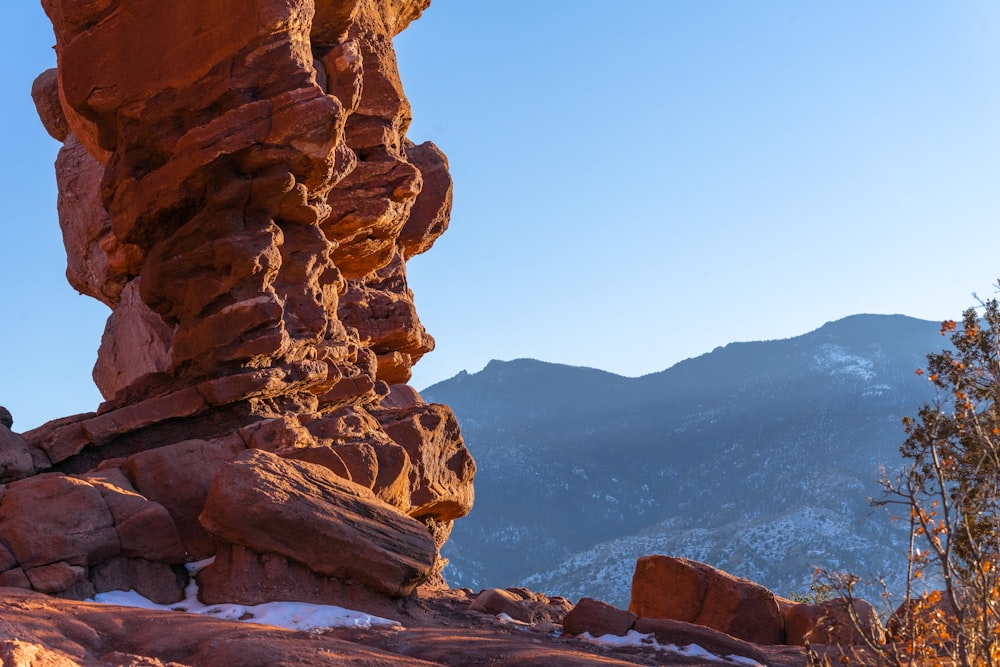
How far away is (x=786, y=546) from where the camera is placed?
81562 mm

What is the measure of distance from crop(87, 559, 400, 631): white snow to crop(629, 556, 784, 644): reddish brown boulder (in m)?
8.04

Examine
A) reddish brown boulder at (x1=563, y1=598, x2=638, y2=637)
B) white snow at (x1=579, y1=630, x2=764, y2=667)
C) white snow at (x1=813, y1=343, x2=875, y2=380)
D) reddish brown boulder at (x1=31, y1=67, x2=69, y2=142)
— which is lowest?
white snow at (x1=579, y1=630, x2=764, y2=667)

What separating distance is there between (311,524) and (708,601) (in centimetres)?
891

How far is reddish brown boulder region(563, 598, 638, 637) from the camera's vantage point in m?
16.0

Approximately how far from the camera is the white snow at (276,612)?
13672mm

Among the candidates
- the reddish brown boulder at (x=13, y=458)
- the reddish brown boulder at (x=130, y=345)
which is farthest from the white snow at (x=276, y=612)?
the reddish brown boulder at (x=130, y=345)

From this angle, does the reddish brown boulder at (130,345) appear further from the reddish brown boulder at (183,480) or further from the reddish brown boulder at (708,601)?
the reddish brown boulder at (708,601)

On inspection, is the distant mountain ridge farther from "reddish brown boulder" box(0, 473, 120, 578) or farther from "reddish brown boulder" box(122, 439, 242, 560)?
"reddish brown boulder" box(0, 473, 120, 578)

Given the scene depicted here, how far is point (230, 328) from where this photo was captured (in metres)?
20.2

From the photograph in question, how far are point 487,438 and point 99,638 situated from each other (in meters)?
124

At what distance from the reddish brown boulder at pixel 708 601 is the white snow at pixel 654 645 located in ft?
13.4

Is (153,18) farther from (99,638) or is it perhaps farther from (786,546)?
(786,546)

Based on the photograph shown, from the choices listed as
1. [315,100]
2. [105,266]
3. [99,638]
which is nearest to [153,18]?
[315,100]

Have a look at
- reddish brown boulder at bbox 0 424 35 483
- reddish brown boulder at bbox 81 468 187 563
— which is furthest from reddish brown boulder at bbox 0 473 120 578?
reddish brown boulder at bbox 0 424 35 483
